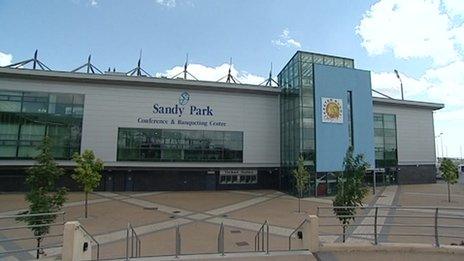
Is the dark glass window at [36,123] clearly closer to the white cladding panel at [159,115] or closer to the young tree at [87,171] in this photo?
the white cladding panel at [159,115]

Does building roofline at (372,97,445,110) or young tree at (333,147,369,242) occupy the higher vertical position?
building roofline at (372,97,445,110)

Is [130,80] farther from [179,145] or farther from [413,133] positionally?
[413,133]

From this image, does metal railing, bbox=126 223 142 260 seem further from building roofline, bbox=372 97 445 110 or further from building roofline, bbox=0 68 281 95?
building roofline, bbox=372 97 445 110

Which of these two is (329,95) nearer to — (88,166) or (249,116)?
(249,116)

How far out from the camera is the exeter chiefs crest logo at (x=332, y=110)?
99.2ft

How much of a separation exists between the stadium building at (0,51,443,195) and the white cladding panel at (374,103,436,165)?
11099mm

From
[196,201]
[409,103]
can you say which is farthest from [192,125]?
[409,103]

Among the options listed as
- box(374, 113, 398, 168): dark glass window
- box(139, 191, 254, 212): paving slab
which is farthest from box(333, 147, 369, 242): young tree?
box(374, 113, 398, 168): dark glass window

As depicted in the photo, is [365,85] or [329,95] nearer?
[329,95]

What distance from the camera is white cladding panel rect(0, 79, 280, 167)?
30.6 meters

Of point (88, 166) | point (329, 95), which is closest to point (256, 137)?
point (329, 95)

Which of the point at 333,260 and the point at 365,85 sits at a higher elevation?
the point at 365,85

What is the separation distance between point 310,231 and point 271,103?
29361mm

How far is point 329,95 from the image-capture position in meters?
30.6
